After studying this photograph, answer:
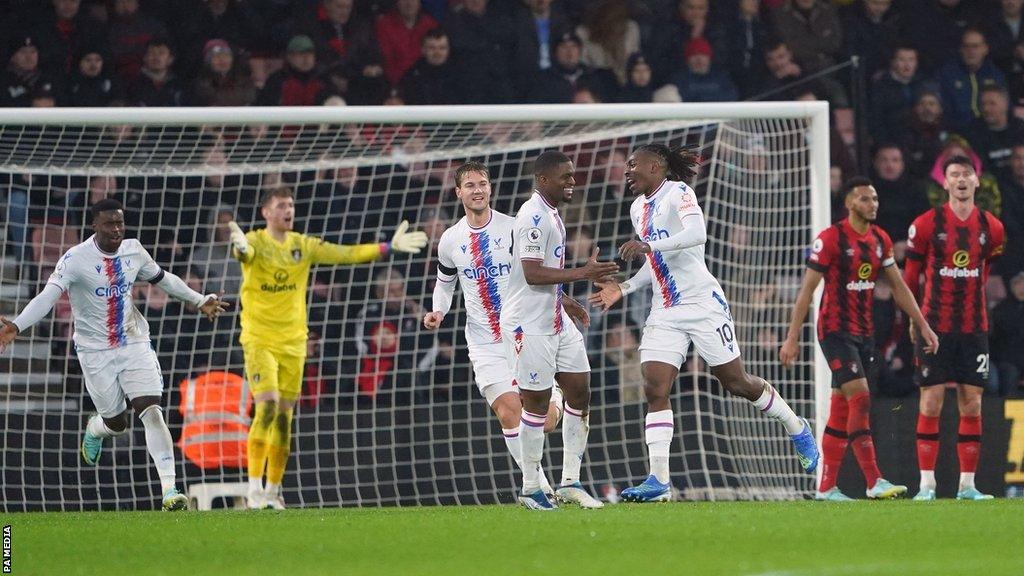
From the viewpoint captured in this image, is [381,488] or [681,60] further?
[681,60]

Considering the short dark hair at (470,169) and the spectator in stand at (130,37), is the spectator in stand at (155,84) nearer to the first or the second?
the spectator in stand at (130,37)

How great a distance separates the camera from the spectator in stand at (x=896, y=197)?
14.0 m

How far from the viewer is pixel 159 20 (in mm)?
14164

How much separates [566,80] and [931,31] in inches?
159

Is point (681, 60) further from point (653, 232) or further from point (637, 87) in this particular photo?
point (653, 232)

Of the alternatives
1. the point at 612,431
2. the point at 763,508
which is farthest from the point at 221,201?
the point at 763,508

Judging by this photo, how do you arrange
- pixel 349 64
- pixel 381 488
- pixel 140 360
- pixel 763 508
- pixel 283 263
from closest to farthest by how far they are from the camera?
pixel 763 508 → pixel 140 360 → pixel 283 263 → pixel 381 488 → pixel 349 64

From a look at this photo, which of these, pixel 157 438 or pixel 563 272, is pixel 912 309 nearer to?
pixel 563 272

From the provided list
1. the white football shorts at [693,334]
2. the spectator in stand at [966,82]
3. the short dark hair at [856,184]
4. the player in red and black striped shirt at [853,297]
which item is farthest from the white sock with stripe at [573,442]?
the spectator in stand at [966,82]

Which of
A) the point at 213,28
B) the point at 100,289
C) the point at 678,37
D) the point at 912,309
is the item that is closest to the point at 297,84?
the point at 213,28

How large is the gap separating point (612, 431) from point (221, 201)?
375cm

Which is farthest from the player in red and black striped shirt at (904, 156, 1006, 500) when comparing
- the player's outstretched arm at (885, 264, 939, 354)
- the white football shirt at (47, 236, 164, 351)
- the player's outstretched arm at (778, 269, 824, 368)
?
the white football shirt at (47, 236, 164, 351)

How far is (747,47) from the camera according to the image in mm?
15133

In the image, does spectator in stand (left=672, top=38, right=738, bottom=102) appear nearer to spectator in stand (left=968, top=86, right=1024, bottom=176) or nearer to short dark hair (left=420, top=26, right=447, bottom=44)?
short dark hair (left=420, top=26, right=447, bottom=44)
